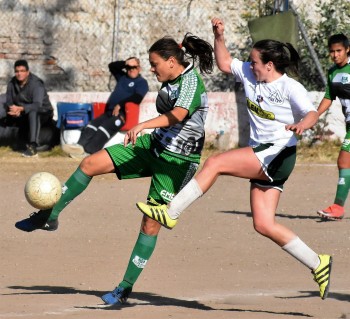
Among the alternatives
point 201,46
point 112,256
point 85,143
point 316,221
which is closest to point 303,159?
point 85,143

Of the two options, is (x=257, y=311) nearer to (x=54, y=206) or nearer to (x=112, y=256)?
(x=54, y=206)

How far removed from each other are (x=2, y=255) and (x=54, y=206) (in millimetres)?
2038

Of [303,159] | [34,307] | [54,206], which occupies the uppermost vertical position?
[54,206]

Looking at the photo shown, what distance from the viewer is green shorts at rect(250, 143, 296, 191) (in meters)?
7.07

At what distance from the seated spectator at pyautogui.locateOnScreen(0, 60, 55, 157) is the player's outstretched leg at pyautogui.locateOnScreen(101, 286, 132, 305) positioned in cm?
788

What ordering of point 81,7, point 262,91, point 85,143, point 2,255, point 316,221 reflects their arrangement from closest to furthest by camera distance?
point 262,91, point 2,255, point 316,221, point 85,143, point 81,7

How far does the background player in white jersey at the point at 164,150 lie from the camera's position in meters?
7.28

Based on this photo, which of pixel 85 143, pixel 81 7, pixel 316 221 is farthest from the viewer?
pixel 81 7

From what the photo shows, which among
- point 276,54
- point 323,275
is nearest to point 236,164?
point 276,54

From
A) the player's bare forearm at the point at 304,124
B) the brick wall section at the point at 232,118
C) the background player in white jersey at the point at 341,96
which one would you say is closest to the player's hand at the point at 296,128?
the player's bare forearm at the point at 304,124

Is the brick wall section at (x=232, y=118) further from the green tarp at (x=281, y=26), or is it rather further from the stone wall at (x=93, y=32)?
the stone wall at (x=93, y=32)

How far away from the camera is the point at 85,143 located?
15.2 metres

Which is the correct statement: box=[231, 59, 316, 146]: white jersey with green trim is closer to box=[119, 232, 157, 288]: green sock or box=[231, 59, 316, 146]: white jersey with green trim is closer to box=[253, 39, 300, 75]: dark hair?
box=[253, 39, 300, 75]: dark hair

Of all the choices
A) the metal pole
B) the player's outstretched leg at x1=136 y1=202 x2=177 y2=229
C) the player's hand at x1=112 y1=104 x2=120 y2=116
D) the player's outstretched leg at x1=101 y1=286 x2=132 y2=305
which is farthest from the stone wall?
the player's outstretched leg at x1=136 y1=202 x2=177 y2=229
